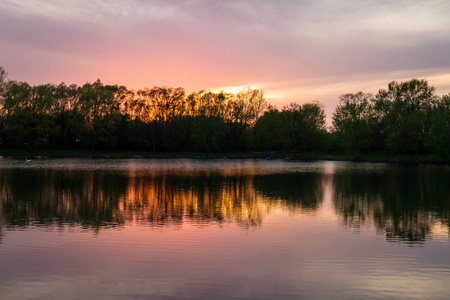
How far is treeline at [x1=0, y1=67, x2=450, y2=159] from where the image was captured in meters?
94.7

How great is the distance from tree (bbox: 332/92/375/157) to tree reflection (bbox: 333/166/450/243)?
2465 inches

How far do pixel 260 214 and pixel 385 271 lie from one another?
9.78 metres

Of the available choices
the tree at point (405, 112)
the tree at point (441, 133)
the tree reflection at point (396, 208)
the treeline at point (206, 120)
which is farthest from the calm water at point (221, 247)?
the treeline at point (206, 120)

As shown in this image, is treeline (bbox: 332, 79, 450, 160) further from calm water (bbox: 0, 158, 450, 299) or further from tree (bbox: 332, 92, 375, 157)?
calm water (bbox: 0, 158, 450, 299)

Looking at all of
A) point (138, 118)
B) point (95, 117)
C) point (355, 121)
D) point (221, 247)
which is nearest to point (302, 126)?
point (355, 121)

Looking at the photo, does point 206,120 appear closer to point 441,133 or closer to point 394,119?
point 394,119

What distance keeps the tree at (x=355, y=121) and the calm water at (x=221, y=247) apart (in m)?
72.9

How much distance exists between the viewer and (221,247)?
13.8 meters

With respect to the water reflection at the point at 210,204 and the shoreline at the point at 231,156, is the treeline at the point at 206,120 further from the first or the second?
the water reflection at the point at 210,204

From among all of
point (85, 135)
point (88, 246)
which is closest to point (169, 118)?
point (85, 135)

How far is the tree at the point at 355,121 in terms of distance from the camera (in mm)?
96431

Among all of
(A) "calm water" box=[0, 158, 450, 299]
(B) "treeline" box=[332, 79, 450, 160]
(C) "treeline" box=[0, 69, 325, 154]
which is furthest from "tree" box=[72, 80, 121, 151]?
(A) "calm water" box=[0, 158, 450, 299]

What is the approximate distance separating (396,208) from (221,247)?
14.0m

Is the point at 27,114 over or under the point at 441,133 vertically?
over
